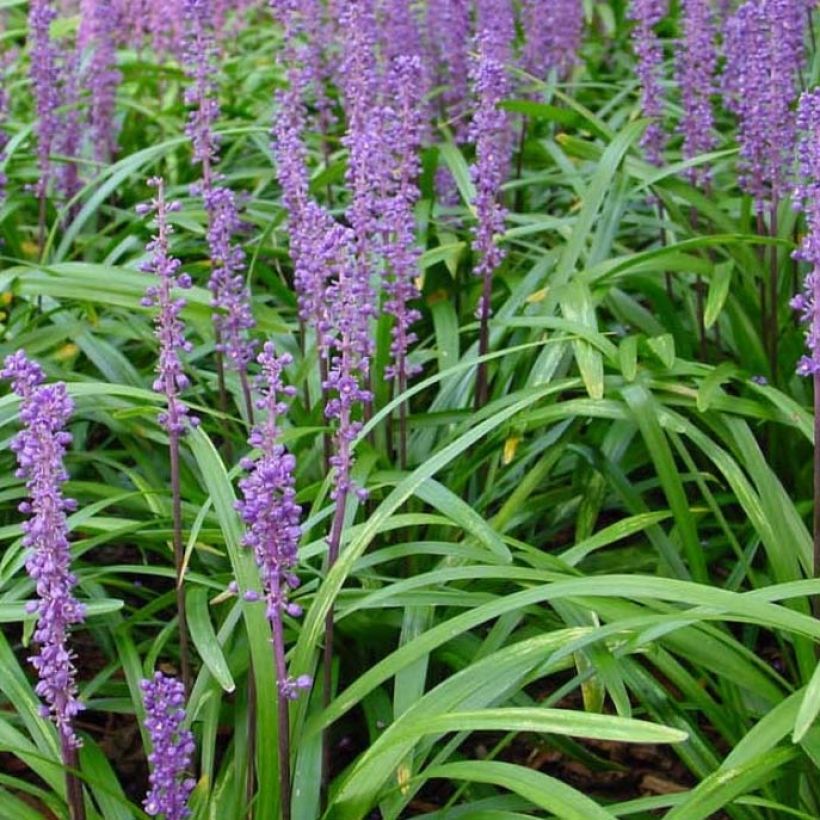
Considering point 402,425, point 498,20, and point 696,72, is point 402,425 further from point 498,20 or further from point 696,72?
point 498,20

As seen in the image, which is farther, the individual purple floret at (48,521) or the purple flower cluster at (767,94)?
the purple flower cluster at (767,94)

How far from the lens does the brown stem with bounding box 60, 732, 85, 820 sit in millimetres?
3920

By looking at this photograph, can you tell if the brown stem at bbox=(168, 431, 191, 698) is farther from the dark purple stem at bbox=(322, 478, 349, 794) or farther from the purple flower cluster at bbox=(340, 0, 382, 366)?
the purple flower cluster at bbox=(340, 0, 382, 366)

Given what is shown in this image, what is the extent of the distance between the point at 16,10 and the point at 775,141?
36.1 ft

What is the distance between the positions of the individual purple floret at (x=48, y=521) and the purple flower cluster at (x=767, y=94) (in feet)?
10.7

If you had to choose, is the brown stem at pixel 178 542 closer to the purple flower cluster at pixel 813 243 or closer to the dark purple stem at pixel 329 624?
the dark purple stem at pixel 329 624

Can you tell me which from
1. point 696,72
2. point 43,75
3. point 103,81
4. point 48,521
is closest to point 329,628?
point 48,521

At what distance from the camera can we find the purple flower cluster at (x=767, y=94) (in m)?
5.65

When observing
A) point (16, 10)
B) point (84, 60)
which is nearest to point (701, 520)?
point (84, 60)

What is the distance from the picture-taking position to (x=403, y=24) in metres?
7.74

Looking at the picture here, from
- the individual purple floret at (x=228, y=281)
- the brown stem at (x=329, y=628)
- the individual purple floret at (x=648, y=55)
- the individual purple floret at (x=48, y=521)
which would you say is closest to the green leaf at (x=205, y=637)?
the brown stem at (x=329, y=628)

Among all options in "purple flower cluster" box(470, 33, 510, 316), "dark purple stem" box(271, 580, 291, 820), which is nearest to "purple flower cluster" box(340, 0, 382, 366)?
"purple flower cluster" box(470, 33, 510, 316)

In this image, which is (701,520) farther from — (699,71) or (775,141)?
(699,71)

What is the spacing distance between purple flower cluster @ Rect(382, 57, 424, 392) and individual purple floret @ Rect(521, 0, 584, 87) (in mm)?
3022
